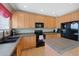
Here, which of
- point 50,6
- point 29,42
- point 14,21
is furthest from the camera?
point 14,21

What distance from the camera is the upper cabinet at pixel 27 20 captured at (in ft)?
16.6

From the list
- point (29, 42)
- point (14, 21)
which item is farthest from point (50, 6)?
point (14, 21)

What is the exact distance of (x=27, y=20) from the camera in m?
5.27

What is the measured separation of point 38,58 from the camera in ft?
3.30

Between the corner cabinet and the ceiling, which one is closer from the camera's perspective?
the ceiling

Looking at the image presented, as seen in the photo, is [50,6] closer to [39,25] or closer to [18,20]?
[39,25]

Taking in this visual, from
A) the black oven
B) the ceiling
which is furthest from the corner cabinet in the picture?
the ceiling

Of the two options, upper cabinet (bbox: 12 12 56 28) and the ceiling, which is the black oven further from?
the ceiling

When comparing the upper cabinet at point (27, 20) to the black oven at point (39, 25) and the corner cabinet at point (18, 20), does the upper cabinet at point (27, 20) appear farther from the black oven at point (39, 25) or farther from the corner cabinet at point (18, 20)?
the black oven at point (39, 25)

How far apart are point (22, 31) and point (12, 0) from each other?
4.55m

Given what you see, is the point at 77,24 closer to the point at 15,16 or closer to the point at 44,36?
the point at 44,36

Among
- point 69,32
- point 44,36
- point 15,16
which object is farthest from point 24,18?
point 69,32

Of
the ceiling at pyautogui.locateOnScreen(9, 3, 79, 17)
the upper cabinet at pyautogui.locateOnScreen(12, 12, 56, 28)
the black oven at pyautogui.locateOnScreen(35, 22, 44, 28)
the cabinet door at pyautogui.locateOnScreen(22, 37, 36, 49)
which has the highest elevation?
the ceiling at pyautogui.locateOnScreen(9, 3, 79, 17)

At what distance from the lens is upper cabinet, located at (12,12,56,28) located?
5.07 metres
